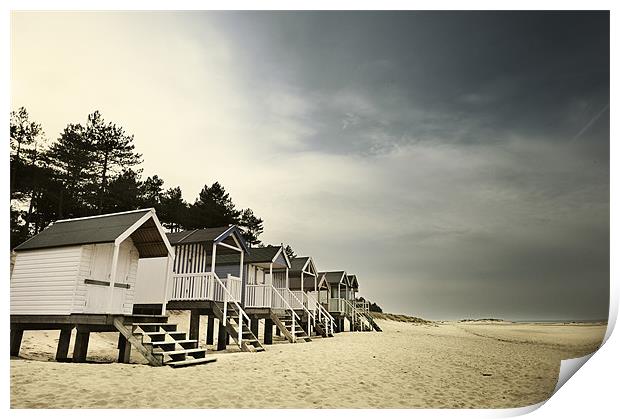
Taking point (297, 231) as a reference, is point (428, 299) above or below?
below

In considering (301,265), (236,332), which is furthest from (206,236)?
(301,265)

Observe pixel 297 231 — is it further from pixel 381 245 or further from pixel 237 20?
pixel 237 20

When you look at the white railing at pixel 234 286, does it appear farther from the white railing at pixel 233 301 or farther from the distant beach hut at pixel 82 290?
the distant beach hut at pixel 82 290

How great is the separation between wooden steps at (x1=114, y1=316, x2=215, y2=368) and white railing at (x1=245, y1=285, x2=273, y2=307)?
17.7 ft

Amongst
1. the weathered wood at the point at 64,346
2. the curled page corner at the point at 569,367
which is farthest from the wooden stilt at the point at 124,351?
the curled page corner at the point at 569,367

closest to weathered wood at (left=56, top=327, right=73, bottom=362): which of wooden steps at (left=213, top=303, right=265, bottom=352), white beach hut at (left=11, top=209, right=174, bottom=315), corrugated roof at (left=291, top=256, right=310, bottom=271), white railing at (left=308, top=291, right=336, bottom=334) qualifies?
white beach hut at (left=11, top=209, right=174, bottom=315)

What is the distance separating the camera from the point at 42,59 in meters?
7.91

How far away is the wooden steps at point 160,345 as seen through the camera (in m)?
7.97

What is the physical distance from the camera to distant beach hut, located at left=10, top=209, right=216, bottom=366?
27.5ft

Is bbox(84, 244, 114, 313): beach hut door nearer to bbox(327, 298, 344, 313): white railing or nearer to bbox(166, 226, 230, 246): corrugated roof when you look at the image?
bbox(166, 226, 230, 246): corrugated roof

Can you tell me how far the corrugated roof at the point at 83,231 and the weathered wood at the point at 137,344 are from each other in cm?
158

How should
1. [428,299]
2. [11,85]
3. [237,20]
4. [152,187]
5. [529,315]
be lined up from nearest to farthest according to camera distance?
[11,85]
[237,20]
[529,315]
[428,299]
[152,187]

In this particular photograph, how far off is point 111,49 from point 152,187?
382 centimetres
